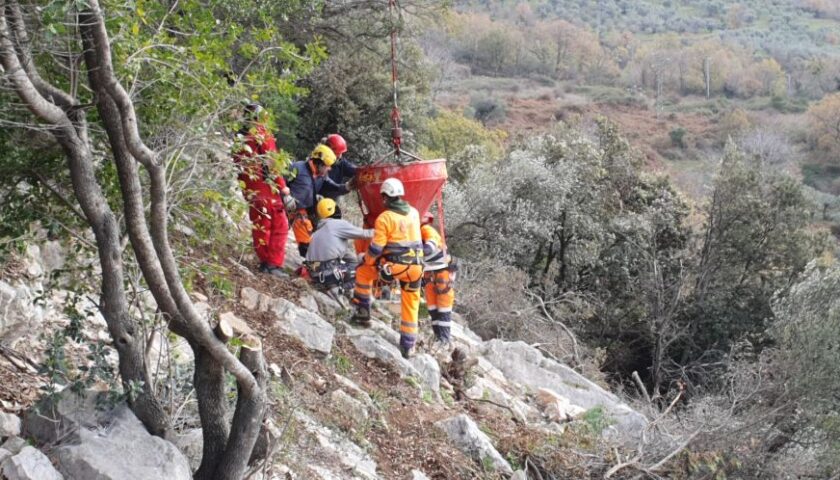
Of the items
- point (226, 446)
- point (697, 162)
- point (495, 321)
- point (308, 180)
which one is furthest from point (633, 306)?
point (697, 162)

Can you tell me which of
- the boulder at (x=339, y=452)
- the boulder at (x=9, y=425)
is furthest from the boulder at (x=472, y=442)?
the boulder at (x=9, y=425)

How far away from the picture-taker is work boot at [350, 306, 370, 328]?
27.7ft

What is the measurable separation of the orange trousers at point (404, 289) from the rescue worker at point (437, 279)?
0.98 ft

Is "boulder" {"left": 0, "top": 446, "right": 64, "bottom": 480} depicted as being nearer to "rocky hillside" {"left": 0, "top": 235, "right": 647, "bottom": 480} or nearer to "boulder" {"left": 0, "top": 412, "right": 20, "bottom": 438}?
"rocky hillside" {"left": 0, "top": 235, "right": 647, "bottom": 480}

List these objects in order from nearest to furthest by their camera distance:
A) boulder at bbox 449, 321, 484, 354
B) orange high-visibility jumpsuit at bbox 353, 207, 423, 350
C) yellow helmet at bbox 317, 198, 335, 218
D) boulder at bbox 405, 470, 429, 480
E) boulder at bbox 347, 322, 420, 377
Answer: boulder at bbox 405, 470, 429, 480, orange high-visibility jumpsuit at bbox 353, 207, 423, 350, boulder at bbox 347, 322, 420, 377, yellow helmet at bbox 317, 198, 335, 218, boulder at bbox 449, 321, 484, 354

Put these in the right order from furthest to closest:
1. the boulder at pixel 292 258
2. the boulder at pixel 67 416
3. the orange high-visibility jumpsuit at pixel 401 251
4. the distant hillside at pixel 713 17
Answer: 1. the distant hillside at pixel 713 17
2. the boulder at pixel 292 258
3. the orange high-visibility jumpsuit at pixel 401 251
4. the boulder at pixel 67 416

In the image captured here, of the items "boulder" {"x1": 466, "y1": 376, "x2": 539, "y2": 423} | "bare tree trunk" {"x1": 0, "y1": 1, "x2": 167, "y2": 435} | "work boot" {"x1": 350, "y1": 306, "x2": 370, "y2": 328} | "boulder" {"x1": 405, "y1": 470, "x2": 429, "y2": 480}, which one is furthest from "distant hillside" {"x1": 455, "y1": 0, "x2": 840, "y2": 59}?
"bare tree trunk" {"x1": 0, "y1": 1, "x2": 167, "y2": 435}

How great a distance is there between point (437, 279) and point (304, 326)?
142cm

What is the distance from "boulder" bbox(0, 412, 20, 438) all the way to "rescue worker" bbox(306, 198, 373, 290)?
422cm

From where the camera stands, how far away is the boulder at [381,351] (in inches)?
314

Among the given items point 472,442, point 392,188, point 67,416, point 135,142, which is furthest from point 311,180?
point 135,142

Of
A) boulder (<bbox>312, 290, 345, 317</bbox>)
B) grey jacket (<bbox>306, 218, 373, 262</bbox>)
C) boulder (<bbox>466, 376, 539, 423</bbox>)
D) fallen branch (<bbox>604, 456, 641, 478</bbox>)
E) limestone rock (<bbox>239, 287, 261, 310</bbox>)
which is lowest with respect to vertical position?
boulder (<bbox>466, 376, 539, 423</bbox>)

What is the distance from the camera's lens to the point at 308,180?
881 cm

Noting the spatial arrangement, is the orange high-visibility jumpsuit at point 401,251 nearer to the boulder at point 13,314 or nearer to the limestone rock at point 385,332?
the limestone rock at point 385,332
